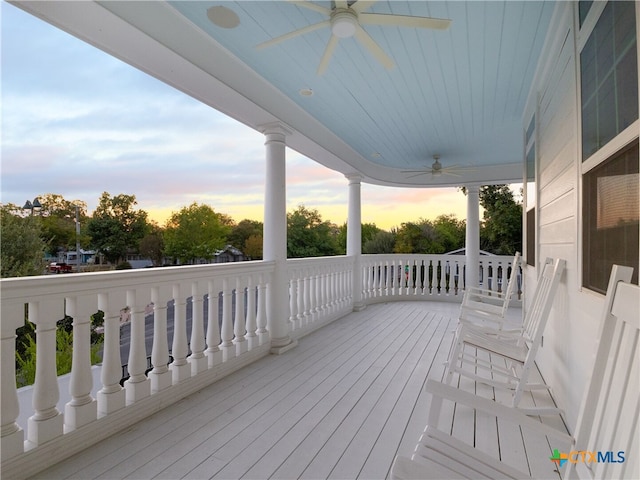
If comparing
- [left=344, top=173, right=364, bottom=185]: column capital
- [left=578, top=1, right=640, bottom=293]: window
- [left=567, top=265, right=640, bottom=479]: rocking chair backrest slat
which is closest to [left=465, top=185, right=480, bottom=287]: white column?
[left=344, top=173, right=364, bottom=185]: column capital

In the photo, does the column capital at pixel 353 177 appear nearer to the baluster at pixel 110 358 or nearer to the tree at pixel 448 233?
the baluster at pixel 110 358

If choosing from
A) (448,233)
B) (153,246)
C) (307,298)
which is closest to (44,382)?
(307,298)

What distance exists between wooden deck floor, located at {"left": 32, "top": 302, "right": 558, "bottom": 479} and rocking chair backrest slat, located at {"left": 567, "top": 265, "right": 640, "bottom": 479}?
0.76 m

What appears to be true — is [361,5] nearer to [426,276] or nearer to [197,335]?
[197,335]

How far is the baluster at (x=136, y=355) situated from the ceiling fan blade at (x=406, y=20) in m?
2.21

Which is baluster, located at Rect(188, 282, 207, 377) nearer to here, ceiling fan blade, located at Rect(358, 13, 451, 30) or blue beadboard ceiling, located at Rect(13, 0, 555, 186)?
blue beadboard ceiling, located at Rect(13, 0, 555, 186)

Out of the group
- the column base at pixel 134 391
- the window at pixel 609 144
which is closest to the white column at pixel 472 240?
the window at pixel 609 144

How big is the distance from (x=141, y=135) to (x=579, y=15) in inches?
401

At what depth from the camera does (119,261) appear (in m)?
5.09

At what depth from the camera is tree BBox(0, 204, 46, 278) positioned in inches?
227

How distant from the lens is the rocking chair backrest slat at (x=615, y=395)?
0.91 meters

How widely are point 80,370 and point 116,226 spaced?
443 centimetres

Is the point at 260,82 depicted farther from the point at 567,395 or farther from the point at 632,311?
the point at 567,395

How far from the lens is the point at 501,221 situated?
536 inches
